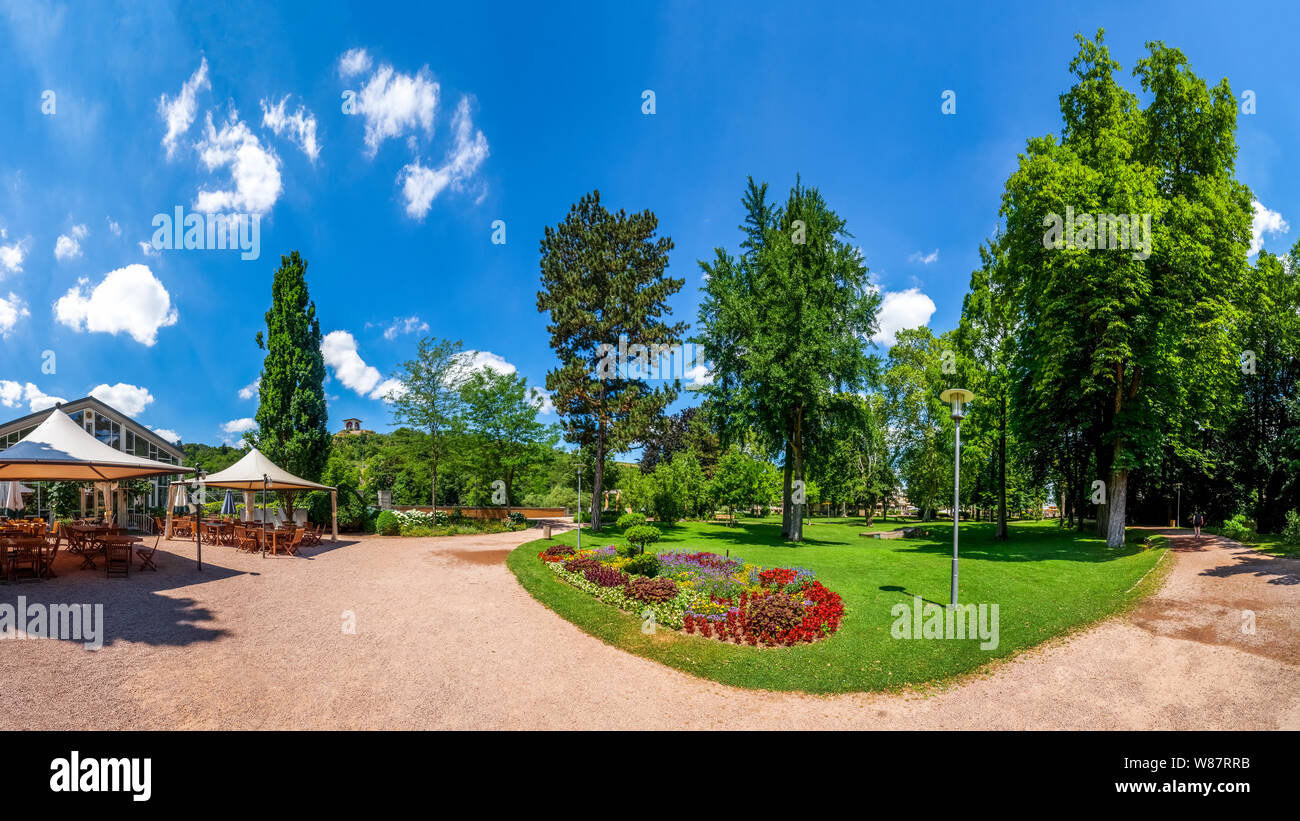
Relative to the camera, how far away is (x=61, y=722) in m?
5.68

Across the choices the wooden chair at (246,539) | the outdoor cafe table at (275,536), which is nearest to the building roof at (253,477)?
the wooden chair at (246,539)

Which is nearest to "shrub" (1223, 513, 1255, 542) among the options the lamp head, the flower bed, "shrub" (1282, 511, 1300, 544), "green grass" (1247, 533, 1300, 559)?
"green grass" (1247, 533, 1300, 559)

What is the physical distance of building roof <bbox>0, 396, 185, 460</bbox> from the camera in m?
24.2

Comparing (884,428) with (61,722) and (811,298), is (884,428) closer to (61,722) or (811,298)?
(811,298)

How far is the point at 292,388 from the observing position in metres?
27.2

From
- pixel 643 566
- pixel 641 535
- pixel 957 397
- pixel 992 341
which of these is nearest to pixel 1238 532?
pixel 992 341

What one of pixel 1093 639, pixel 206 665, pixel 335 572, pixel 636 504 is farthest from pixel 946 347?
pixel 206 665

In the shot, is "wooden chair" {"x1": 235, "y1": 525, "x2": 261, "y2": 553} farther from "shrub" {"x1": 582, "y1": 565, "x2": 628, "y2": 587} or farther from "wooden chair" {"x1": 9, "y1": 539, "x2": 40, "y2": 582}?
"shrub" {"x1": 582, "y1": 565, "x2": 628, "y2": 587}

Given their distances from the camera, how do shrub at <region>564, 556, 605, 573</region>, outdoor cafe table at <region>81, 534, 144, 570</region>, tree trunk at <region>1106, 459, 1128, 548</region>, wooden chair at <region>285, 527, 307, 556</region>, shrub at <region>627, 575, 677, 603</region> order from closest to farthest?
1. shrub at <region>627, 575, 677, 603</region>
2. outdoor cafe table at <region>81, 534, 144, 570</region>
3. shrub at <region>564, 556, 605, 573</region>
4. wooden chair at <region>285, 527, 307, 556</region>
5. tree trunk at <region>1106, 459, 1128, 548</region>

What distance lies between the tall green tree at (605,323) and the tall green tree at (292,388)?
12711 millimetres

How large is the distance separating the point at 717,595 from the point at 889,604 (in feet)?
12.6

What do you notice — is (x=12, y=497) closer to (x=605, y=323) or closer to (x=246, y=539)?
(x=246, y=539)

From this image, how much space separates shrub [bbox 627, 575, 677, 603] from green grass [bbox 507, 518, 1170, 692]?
0.62 meters
